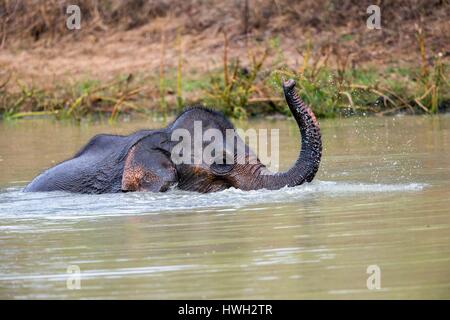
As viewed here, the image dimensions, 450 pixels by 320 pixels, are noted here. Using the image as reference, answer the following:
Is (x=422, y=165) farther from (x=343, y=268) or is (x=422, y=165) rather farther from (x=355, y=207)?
(x=343, y=268)

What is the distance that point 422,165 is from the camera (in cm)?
1230

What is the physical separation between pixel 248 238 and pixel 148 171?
2.47 metres

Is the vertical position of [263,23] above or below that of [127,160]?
above

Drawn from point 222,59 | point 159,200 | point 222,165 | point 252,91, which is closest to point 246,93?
point 252,91

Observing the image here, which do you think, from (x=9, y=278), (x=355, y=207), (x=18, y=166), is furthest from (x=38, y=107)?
(x=9, y=278)

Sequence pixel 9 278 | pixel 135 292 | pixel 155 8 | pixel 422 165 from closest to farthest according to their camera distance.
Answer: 1. pixel 135 292
2. pixel 9 278
3. pixel 422 165
4. pixel 155 8

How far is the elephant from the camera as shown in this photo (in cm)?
1033

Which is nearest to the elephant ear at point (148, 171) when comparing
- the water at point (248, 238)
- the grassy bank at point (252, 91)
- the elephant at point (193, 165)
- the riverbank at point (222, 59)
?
the elephant at point (193, 165)

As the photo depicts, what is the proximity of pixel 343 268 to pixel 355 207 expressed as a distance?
8.02ft

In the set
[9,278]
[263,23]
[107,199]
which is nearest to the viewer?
[9,278]

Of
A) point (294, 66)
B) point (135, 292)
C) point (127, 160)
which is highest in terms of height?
point (294, 66)

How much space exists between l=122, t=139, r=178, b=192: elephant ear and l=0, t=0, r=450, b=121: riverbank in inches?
287

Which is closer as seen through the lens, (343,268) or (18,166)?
(343,268)

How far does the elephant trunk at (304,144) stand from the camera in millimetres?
10242
